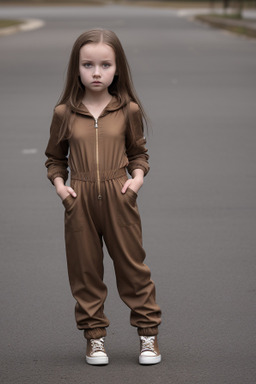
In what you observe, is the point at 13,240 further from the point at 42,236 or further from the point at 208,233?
the point at 208,233

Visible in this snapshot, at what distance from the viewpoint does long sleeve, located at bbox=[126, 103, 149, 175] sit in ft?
13.0

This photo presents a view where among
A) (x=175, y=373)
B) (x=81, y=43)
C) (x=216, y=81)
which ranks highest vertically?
(x=81, y=43)

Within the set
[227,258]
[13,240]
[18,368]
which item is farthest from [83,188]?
[13,240]

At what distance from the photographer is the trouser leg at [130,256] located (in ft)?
12.8

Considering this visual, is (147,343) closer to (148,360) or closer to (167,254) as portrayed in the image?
(148,360)

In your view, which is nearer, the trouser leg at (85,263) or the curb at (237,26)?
the trouser leg at (85,263)

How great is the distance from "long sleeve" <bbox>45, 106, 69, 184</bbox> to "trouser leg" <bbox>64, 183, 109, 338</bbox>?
189 mm

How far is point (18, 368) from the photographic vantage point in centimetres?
414

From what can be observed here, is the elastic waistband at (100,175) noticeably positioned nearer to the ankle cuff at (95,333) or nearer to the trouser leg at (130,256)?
the trouser leg at (130,256)

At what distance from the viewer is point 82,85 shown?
158 inches

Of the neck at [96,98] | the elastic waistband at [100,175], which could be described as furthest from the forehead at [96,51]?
the elastic waistband at [100,175]

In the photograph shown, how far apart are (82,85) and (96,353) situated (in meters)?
1.14

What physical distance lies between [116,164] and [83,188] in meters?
0.17

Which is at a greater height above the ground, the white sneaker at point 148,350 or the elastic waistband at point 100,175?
the elastic waistband at point 100,175
